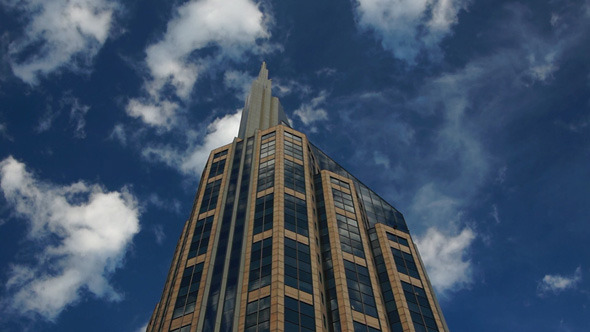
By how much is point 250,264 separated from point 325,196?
89.2 feet

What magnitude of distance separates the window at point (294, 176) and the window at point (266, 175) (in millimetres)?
2814

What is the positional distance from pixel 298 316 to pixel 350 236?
2528cm

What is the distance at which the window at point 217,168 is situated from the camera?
10394cm

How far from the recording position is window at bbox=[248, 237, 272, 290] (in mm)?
69188

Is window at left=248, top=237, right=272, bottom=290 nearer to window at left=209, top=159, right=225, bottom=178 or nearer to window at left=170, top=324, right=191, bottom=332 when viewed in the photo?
window at left=170, top=324, right=191, bottom=332

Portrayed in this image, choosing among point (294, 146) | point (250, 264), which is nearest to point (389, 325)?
point (250, 264)

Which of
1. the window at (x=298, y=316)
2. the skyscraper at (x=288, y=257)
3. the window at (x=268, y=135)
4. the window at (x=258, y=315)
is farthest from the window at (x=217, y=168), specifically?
the window at (x=298, y=316)

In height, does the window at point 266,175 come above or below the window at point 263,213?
above

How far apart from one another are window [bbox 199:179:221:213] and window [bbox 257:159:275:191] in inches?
359

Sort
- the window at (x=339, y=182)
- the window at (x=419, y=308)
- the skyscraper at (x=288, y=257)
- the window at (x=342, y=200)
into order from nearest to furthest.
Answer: the skyscraper at (x=288, y=257)
the window at (x=419, y=308)
the window at (x=342, y=200)
the window at (x=339, y=182)

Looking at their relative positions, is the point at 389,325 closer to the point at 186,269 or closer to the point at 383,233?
the point at 383,233

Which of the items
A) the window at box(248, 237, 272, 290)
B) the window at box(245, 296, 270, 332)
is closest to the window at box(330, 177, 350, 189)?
the window at box(248, 237, 272, 290)

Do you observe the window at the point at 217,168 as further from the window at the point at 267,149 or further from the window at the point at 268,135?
the window at the point at 268,135

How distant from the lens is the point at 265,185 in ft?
302
